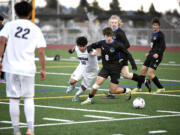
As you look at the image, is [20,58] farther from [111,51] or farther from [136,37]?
[136,37]

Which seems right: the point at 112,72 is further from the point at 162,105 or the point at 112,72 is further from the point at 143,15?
the point at 143,15

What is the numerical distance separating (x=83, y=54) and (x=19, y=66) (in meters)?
4.29

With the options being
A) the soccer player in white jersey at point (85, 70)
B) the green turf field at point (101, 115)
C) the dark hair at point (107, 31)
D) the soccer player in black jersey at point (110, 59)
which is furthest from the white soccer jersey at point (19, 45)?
the soccer player in white jersey at point (85, 70)

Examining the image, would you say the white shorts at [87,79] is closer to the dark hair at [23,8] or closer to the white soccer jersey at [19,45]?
the white soccer jersey at [19,45]

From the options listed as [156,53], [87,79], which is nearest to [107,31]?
[87,79]

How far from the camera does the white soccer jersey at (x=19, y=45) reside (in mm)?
6555

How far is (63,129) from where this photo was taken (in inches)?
291

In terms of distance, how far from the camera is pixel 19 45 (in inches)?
259

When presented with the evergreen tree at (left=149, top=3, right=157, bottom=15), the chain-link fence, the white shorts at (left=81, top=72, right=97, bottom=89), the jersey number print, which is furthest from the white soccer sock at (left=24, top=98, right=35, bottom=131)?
the evergreen tree at (left=149, top=3, right=157, bottom=15)

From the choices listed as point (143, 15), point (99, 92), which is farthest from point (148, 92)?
point (143, 15)

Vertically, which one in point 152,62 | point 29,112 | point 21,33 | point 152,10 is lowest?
point 29,112

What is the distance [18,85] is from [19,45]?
611 mm

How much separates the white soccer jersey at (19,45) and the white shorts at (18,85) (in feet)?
0.26

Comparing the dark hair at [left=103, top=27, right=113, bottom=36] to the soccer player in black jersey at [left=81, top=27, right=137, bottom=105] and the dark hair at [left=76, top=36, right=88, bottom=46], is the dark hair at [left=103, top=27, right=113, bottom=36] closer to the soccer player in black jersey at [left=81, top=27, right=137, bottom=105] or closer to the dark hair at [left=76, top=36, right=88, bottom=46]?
the soccer player in black jersey at [left=81, top=27, right=137, bottom=105]
